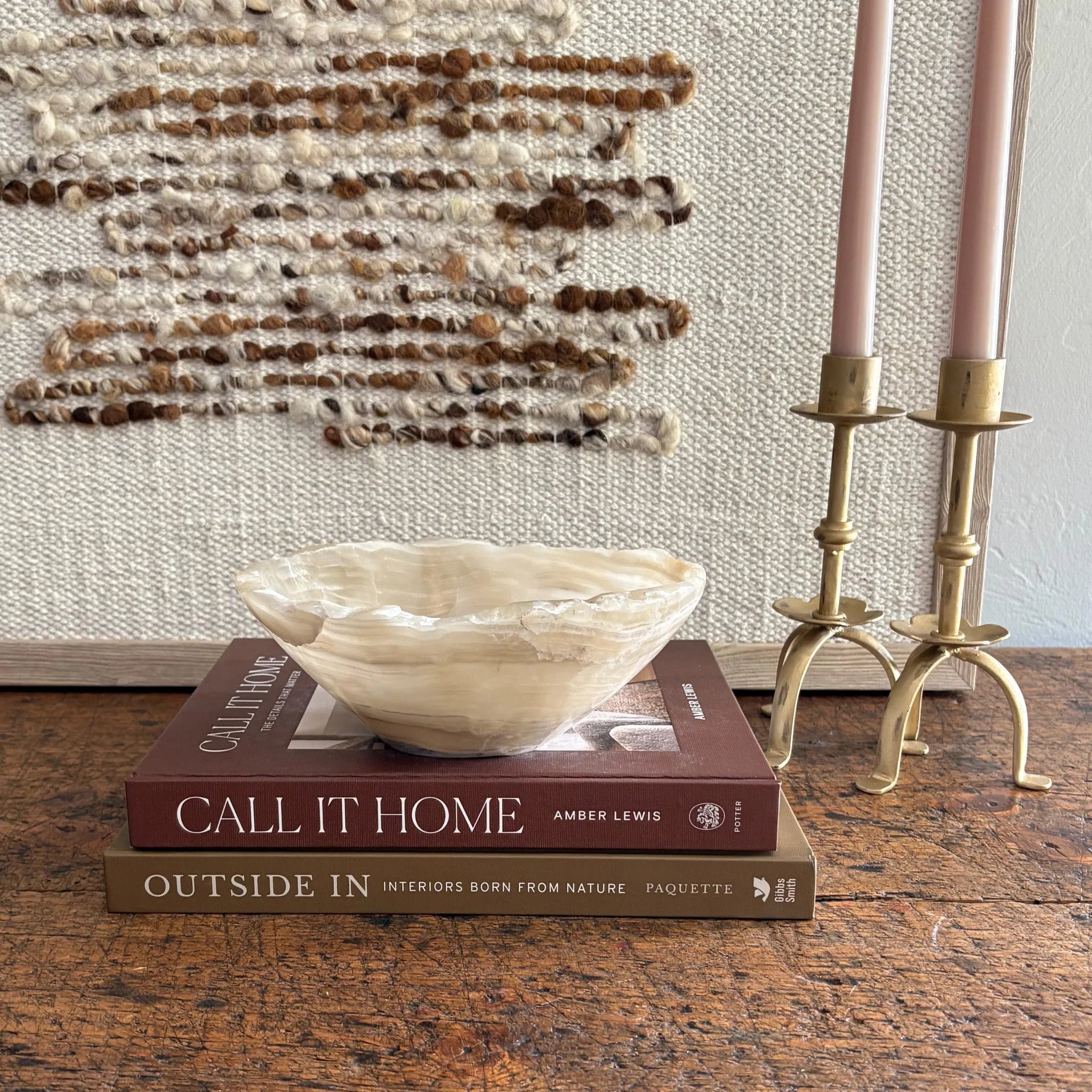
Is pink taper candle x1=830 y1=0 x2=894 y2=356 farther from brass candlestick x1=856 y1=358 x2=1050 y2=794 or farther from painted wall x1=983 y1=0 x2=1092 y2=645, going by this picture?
painted wall x1=983 y1=0 x2=1092 y2=645

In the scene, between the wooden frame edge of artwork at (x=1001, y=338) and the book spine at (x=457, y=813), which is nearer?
the book spine at (x=457, y=813)

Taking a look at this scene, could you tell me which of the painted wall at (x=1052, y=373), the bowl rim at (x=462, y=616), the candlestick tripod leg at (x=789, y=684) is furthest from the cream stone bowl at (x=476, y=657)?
the painted wall at (x=1052, y=373)

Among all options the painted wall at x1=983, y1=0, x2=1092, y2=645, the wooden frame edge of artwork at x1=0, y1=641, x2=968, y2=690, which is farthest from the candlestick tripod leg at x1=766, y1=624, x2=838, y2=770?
the painted wall at x1=983, y1=0, x2=1092, y2=645

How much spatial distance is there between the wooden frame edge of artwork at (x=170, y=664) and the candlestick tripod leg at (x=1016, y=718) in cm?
13

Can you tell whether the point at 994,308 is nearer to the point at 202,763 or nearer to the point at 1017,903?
the point at 1017,903

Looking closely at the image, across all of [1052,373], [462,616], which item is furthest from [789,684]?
[1052,373]

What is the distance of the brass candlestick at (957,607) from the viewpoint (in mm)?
465

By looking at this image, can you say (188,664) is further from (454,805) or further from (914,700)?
(914,700)

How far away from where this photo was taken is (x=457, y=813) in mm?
408

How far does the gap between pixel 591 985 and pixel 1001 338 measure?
44 centimetres

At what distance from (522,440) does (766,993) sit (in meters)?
0.36

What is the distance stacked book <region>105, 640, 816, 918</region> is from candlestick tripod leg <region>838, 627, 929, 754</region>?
0.16m

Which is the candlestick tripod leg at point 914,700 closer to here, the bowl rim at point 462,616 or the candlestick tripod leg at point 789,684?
the candlestick tripod leg at point 789,684

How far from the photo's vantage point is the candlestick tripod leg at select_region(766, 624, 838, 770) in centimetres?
54
